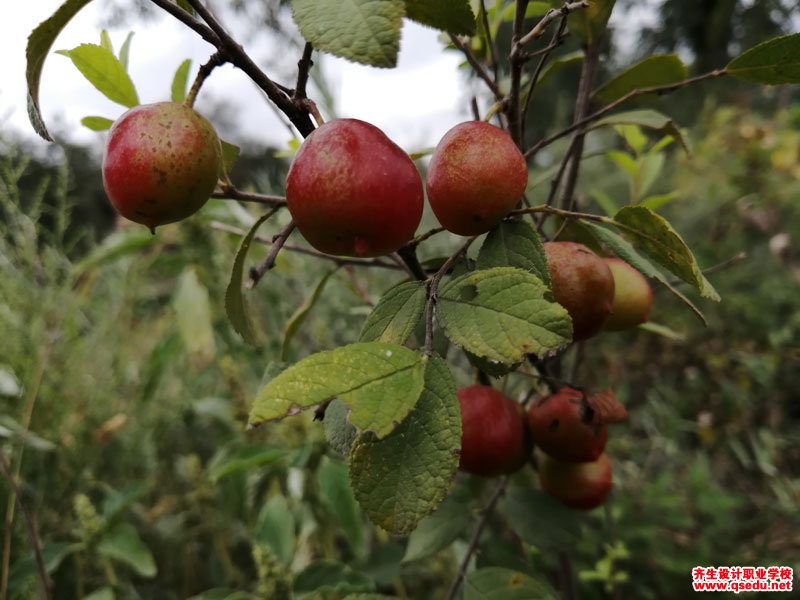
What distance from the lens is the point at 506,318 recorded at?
0.30m

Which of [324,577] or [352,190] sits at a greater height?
[352,190]

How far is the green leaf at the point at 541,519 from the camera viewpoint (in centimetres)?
54

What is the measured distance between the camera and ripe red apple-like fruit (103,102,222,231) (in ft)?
1.02

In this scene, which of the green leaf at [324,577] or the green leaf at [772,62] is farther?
the green leaf at [324,577]

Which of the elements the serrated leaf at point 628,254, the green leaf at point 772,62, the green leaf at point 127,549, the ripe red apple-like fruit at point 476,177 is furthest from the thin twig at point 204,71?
the green leaf at point 127,549

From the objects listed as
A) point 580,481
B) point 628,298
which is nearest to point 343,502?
point 580,481

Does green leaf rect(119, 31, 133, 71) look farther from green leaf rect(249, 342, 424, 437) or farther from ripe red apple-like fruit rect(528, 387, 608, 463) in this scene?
ripe red apple-like fruit rect(528, 387, 608, 463)

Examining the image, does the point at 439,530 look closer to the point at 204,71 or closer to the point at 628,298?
the point at 628,298

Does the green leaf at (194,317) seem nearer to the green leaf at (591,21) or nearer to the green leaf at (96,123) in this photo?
the green leaf at (96,123)

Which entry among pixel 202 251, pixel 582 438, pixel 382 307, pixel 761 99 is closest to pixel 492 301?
pixel 382 307

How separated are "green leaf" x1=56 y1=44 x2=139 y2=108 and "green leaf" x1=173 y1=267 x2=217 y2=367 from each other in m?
0.50

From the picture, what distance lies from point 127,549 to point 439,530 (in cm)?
41

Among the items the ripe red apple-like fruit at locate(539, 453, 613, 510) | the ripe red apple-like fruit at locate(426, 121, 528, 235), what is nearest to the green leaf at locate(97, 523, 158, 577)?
the ripe red apple-like fruit at locate(539, 453, 613, 510)

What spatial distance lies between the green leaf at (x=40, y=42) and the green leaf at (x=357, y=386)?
0.20 meters
